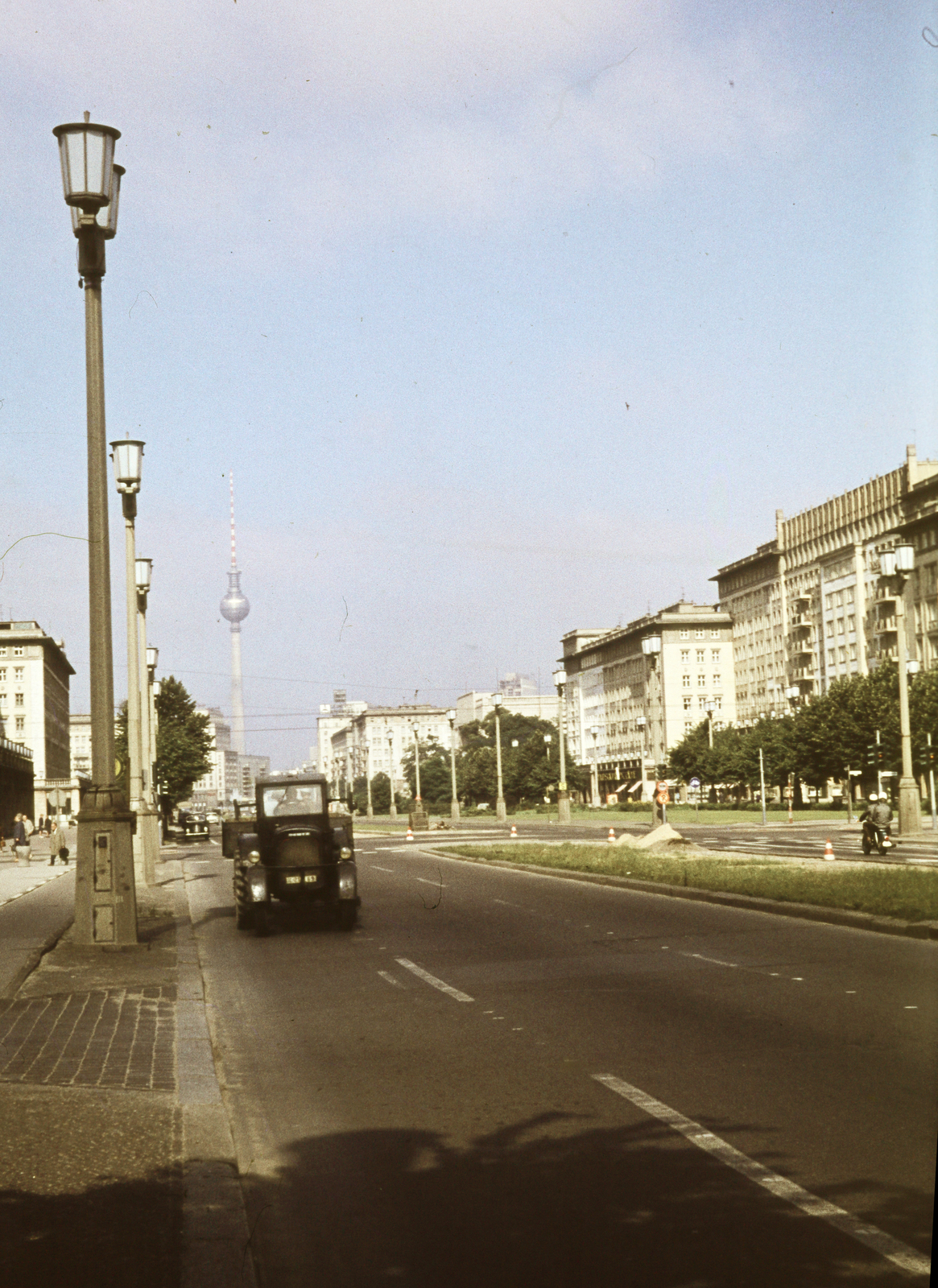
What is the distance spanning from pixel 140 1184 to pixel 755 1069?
3.77m

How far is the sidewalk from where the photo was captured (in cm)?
488

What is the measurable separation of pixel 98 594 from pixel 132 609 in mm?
15555

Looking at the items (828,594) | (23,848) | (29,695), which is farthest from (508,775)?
(23,848)

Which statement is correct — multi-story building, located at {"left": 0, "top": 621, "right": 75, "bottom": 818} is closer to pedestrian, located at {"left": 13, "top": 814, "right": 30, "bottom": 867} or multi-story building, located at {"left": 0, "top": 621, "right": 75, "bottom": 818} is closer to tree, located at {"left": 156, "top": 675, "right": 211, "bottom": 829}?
tree, located at {"left": 156, "top": 675, "right": 211, "bottom": 829}

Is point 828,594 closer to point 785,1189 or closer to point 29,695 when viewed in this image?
point 29,695

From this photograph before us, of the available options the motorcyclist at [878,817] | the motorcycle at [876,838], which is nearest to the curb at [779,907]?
the motorcycle at [876,838]

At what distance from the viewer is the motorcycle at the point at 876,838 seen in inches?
1157

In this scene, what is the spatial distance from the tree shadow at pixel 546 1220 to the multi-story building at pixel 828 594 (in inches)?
3447

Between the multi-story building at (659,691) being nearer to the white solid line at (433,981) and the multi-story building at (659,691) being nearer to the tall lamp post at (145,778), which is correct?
the tall lamp post at (145,778)

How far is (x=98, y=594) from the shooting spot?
15172mm

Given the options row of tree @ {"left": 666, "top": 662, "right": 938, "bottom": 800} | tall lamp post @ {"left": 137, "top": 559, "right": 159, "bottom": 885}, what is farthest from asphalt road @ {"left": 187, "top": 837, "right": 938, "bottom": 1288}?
row of tree @ {"left": 666, "top": 662, "right": 938, "bottom": 800}

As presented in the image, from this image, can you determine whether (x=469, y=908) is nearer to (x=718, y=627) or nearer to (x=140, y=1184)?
(x=140, y=1184)

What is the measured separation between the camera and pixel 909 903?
15820 millimetres

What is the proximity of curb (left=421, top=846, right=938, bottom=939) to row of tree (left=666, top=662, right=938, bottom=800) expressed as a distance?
123 feet
